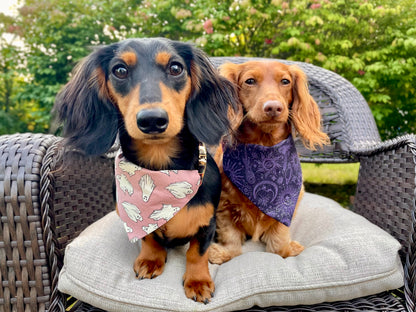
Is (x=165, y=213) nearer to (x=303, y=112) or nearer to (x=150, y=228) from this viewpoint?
(x=150, y=228)

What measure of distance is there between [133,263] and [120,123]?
654mm

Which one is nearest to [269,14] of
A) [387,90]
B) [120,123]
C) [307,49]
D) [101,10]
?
[307,49]

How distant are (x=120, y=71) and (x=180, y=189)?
53 centimetres

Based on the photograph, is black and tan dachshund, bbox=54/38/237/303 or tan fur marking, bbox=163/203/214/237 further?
tan fur marking, bbox=163/203/214/237

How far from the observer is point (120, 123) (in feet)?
4.47

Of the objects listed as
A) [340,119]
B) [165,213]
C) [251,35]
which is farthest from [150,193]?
[251,35]

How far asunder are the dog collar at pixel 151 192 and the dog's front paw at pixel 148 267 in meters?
0.12

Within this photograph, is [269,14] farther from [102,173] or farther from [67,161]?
[67,161]

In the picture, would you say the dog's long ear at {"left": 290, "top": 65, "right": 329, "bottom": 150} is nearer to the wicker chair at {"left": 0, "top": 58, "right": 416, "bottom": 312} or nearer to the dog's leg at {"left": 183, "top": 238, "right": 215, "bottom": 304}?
the wicker chair at {"left": 0, "top": 58, "right": 416, "bottom": 312}

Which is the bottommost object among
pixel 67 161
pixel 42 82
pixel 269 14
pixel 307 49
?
pixel 42 82

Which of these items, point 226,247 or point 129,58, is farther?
point 226,247

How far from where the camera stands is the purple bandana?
5.51 ft

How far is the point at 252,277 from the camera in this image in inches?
51.7

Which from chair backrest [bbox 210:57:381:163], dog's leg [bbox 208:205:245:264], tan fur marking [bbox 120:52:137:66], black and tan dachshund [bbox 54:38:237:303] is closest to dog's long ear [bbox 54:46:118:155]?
black and tan dachshund [bbox 54:38:237:303]
